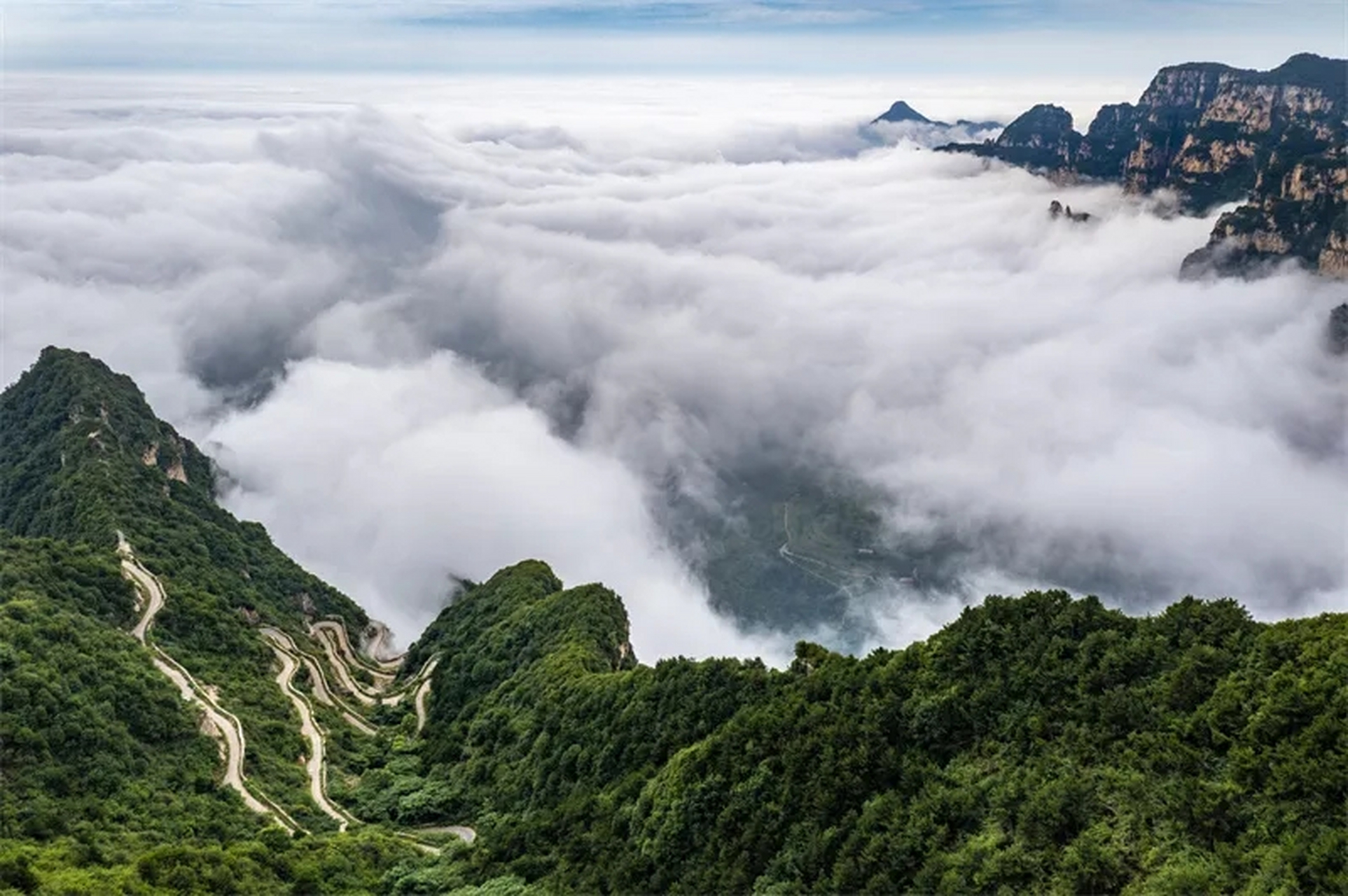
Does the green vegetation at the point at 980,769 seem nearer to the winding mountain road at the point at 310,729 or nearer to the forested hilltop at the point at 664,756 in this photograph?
the forested hilltop at the point at 664,756

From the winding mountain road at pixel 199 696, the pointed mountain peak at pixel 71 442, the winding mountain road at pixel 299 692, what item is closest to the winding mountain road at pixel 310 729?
the winding mountain road at pixel 299 692

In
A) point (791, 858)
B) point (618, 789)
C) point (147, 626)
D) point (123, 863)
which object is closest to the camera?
point (791, 858)

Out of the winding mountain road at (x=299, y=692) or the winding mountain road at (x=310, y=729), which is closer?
the winding mountain road at (x=299, y=692)

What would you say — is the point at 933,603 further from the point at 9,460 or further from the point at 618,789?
the point at 9,460

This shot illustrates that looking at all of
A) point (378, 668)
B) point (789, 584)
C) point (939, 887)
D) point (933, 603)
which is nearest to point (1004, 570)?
point (933, 603)

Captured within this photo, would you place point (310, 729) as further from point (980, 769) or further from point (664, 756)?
point (980, 769)

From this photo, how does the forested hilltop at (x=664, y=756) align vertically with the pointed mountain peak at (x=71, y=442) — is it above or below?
below

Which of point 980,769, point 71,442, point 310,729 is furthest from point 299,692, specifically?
point 980,769

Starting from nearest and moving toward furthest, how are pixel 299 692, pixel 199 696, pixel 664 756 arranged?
pixel 664 756, pixel 199 696, pixel 299 692
